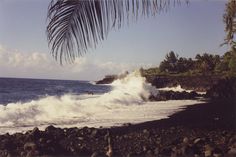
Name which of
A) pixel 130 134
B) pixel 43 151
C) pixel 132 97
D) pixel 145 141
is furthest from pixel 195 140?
pixel 132 97

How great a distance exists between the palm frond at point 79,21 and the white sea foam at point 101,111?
2957 mm

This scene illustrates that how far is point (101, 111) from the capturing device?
6.33m

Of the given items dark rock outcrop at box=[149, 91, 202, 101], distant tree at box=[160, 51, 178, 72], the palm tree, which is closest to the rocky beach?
distant tree at box=[160, 51, 178, 72]

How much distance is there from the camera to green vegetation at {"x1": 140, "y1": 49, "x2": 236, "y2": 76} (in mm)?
4328

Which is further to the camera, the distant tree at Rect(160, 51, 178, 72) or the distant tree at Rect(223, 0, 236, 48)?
the distant tree at Rect(160, 51, 178, 72)

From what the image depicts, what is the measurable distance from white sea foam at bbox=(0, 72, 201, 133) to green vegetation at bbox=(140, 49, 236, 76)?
0.41 m

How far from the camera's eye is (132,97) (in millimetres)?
8039

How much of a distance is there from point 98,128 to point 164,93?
283 centimetres

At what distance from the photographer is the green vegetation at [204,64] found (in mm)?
4328

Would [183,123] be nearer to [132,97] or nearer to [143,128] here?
[143,128]

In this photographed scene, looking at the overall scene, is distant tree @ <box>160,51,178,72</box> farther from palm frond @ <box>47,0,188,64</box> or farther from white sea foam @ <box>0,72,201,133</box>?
palm frond @ <box>47,0,188,64</box>

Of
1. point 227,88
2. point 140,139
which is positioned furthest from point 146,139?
point 227,88

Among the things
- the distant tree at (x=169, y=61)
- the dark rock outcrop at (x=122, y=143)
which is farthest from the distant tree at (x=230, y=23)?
the dark rock outcrop at (x=122, y=143)

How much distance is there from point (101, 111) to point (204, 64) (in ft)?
7.04
